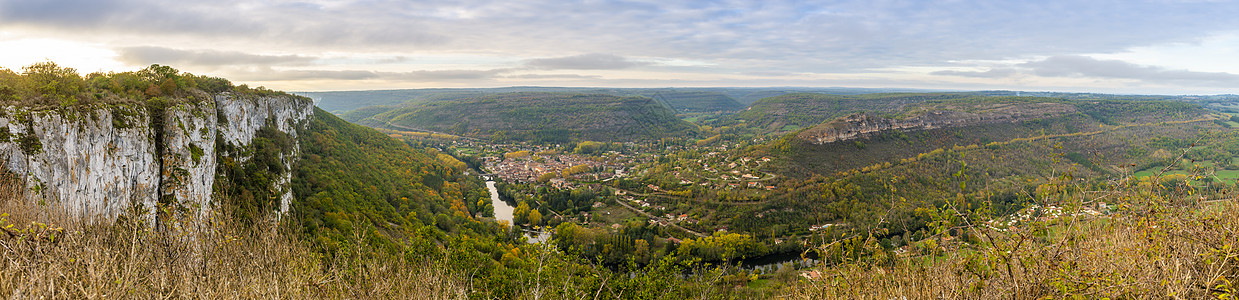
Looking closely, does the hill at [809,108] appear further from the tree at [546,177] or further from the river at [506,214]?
the river at [506,214]

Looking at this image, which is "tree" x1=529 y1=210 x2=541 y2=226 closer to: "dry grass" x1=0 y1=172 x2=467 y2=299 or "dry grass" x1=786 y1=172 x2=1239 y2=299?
"dry grass" x1=0 y1=172 x2=467 y2=299

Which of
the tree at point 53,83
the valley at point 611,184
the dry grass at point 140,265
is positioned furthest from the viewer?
the tree at point 53,83

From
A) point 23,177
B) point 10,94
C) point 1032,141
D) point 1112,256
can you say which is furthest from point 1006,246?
point 1032,141

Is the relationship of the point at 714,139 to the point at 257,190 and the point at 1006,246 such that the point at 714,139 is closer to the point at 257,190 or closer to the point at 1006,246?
the point at 257,190

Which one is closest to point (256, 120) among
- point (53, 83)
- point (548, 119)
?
point (53, 83)

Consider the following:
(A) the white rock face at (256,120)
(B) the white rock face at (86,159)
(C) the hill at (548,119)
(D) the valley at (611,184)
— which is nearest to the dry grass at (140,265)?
(D) the valley at (611,184)

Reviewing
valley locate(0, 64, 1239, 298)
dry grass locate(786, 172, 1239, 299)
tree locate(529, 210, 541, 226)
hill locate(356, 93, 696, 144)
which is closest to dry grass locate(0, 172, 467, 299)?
valley locate(0, 64, 1239, 298)
